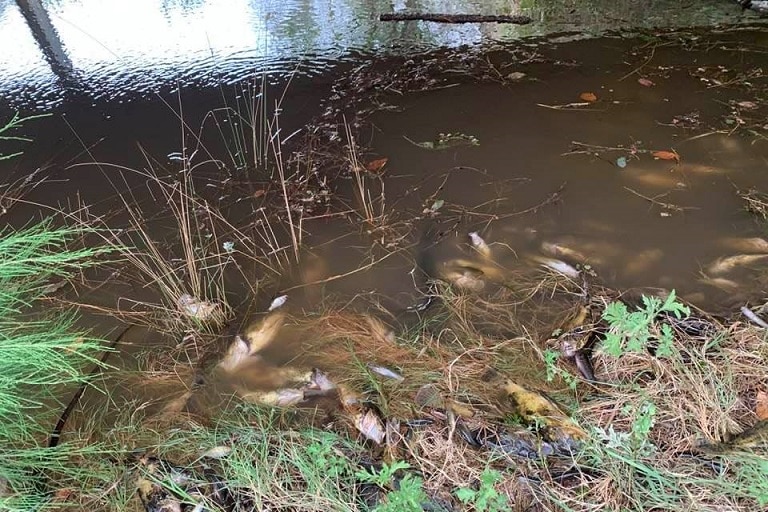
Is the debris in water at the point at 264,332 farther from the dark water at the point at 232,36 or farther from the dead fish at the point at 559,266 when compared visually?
the dark water at the point at 232,36

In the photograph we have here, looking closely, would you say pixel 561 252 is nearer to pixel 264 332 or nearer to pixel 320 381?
pixel 320 381

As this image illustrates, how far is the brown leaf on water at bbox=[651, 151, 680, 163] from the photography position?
318cm

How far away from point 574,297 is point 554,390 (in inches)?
21.9

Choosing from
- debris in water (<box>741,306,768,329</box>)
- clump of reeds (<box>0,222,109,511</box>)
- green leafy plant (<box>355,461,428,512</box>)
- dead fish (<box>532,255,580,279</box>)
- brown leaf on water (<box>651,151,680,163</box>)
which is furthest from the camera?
brown leaf on water (<box>651,151,680,163</box>)

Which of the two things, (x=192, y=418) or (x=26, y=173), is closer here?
(x=192, y=418)

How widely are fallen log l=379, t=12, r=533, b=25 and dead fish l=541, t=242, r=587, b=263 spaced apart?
2.70 m

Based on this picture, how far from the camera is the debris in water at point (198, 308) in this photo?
250cm

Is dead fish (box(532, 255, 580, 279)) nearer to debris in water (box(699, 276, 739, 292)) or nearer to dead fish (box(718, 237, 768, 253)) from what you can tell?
debris in water (box(699, 276, 739, 292))

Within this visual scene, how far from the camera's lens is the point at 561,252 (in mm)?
2730

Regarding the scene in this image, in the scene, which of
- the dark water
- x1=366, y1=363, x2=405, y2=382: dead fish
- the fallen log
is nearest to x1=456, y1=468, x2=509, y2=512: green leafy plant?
x1=366, y1=363, x2=405, y2=382: dead fish

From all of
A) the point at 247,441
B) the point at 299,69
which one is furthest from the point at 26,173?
the point at 247,441

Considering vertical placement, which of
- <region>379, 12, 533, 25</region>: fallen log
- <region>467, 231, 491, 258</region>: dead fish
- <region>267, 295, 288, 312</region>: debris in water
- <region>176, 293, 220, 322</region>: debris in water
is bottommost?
<region>267, 295, 288, 312</region>: debris in water

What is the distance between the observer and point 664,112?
11.6ft

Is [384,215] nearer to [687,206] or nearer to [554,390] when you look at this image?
[554,390]
